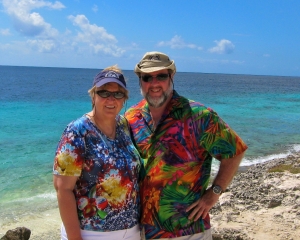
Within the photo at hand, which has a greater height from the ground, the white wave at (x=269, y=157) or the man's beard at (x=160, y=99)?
the man's beard at (x=160, y=99)

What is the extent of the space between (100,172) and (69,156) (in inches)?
12.1

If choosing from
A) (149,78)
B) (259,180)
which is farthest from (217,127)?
(259,180)

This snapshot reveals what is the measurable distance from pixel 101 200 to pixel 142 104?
4.27 feet

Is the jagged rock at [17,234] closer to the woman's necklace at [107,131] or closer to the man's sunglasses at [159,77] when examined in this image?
the woman's necklace at [107,131]

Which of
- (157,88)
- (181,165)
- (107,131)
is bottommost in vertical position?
(181,165)

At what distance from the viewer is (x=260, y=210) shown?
7.56 meters

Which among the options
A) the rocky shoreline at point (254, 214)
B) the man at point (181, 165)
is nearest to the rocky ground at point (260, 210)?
the rocky shoreline at point (254, 214)

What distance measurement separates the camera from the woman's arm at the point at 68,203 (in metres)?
2.75

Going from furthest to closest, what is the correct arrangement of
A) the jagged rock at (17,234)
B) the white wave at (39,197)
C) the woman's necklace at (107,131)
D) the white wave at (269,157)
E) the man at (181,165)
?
the white wave at (269,157) → the white wave at (39,197) → the jagged rock at (17,234) → the man at (181,165) → the woman's necklace at (107,131)

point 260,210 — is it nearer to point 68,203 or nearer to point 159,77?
point 159,77

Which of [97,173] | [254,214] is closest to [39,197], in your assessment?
[254,214]

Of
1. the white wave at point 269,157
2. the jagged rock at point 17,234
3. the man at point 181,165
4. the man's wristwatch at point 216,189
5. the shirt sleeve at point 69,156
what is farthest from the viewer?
the white wave at point 269,157

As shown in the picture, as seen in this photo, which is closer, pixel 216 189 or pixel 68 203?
pixel 68 203

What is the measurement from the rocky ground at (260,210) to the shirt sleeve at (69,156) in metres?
3.73
